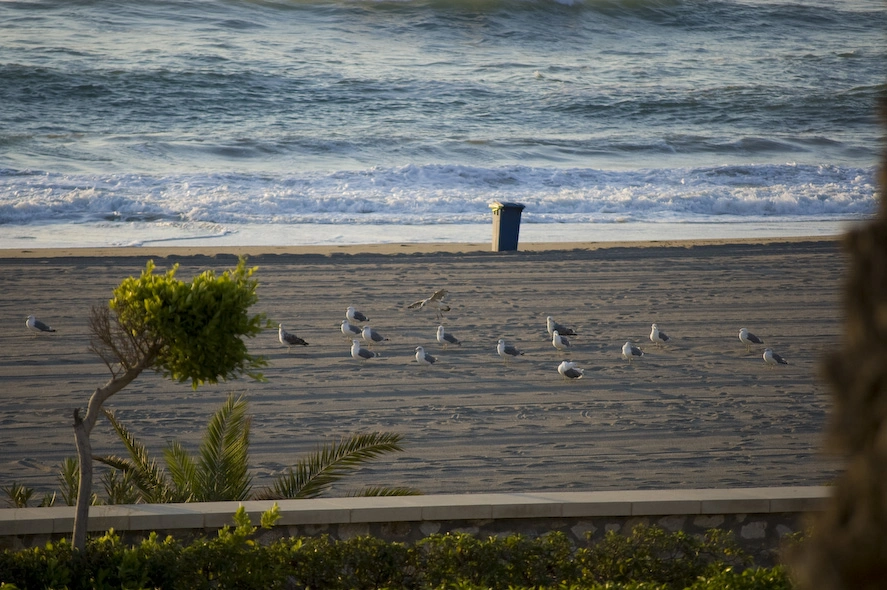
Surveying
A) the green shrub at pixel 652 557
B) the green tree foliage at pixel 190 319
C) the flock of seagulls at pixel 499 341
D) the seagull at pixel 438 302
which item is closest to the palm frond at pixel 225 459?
the green tree foliage at pixel 190 319

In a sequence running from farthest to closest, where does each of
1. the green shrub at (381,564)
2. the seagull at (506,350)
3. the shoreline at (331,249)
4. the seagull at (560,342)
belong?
the shoreline at (331,249) < the seagull at (560,342) < the seagull at (506,350) < the green shrub at (381,564)

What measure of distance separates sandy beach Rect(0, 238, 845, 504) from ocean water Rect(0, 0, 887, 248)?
14.3ft

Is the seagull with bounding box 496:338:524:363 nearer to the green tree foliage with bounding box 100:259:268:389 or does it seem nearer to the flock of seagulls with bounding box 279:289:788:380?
the flock of seagulls with bounding box 279:289:788:380

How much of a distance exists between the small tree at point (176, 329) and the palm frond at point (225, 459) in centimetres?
125

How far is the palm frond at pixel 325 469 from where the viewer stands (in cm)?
589

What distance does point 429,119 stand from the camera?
3105 cm

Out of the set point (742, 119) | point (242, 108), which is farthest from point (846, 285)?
point (742, 119)

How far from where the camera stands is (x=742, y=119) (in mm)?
33719

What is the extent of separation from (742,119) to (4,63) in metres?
25.8

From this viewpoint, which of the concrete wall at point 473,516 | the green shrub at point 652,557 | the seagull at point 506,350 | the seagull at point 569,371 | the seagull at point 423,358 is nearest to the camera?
the green shrub at point 652,557

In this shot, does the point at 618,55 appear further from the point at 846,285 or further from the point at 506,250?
the point at 846,285

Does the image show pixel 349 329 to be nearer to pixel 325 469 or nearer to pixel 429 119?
pixel 325 469

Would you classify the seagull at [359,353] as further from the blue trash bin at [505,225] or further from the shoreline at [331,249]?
the blue trash bin at [505,225]

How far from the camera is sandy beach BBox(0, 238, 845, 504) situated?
6977 millimetres
